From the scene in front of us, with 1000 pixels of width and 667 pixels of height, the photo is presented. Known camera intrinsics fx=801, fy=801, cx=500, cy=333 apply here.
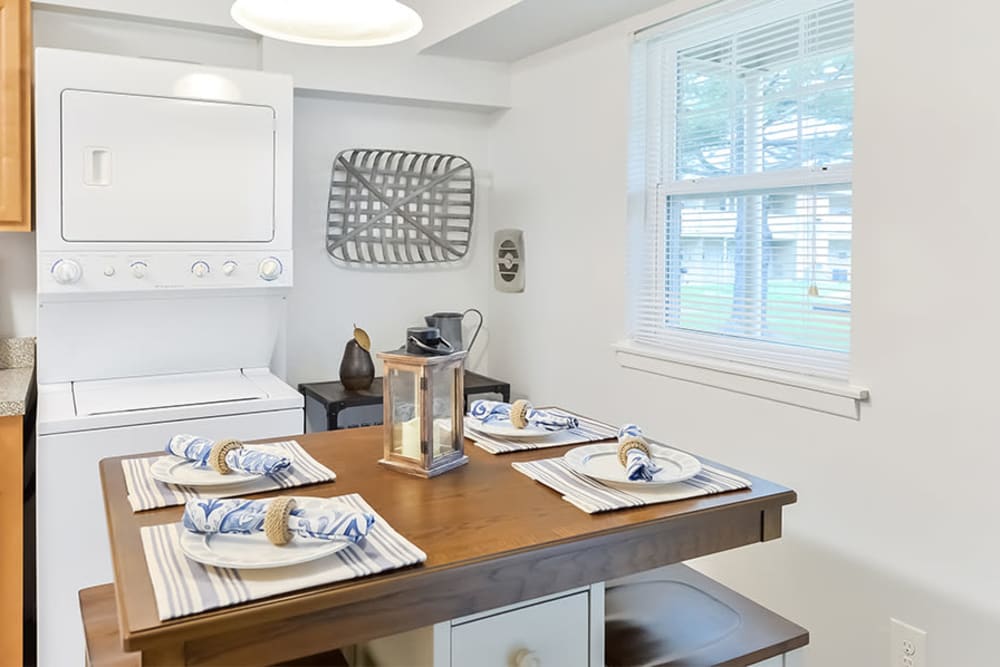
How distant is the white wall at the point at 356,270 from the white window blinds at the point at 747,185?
3.51 feet

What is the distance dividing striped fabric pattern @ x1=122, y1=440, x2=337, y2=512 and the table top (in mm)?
1412

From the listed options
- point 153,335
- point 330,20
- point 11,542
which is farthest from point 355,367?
point 330,20

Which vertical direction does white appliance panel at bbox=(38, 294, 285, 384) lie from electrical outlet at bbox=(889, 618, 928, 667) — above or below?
above

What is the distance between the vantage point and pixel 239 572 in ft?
3.40

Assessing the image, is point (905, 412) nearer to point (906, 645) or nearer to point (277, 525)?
point (906, 645)

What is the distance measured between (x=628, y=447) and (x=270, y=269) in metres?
1.68

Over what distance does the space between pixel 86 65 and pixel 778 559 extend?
8.29 feet

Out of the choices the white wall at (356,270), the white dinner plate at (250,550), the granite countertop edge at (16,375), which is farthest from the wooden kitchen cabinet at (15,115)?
the white dinner plate at (250,550)

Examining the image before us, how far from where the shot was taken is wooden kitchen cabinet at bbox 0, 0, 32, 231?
95.0 inches

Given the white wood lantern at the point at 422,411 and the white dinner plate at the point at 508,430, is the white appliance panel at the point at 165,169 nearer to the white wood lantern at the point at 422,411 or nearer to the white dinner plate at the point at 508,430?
the white dinner plate at the point at 508,430

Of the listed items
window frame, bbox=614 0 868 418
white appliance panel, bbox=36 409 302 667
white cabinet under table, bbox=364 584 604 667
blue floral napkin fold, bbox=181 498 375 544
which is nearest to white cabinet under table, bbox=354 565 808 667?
white cabinet under table, bbox=364 584 604 667

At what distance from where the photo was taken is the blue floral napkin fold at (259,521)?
1.08 meters

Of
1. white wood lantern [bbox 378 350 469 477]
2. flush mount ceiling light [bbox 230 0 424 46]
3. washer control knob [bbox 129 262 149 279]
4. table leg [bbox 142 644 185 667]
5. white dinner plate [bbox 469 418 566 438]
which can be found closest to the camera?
table leg [bbox 142 644 185 667]

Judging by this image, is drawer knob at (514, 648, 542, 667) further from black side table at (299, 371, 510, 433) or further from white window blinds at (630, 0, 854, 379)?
black side table at (299, 371, 510, 433)
